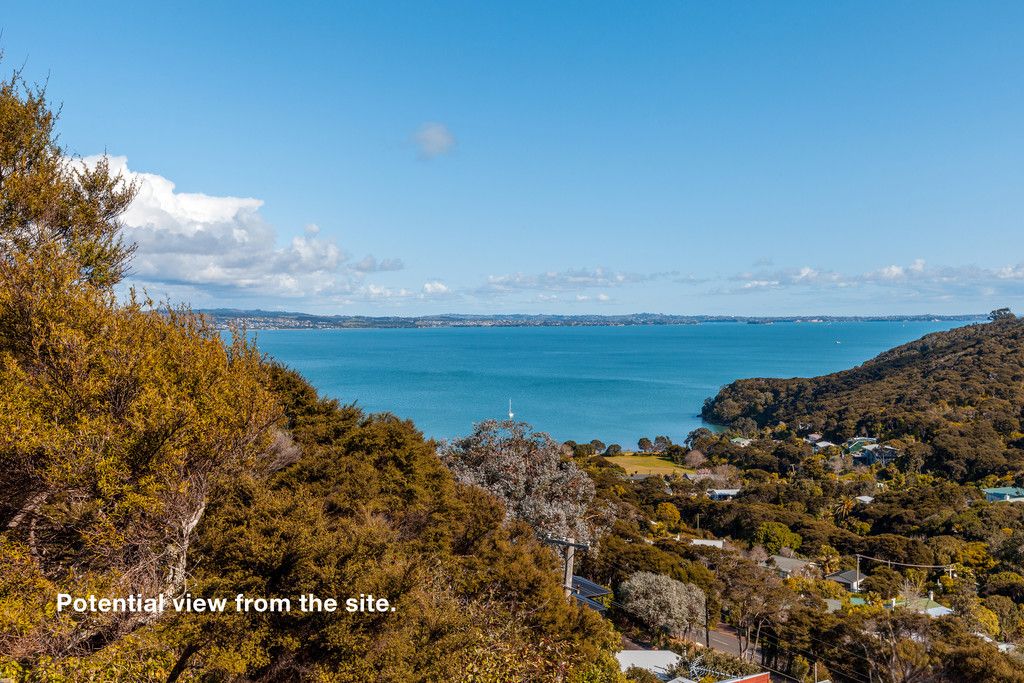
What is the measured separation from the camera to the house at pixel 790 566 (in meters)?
29.2

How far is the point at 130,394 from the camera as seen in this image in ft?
22.3

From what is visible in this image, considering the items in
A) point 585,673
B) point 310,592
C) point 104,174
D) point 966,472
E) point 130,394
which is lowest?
point 966,472

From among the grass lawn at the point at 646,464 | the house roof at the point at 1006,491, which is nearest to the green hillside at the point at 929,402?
the house roof at the point at 1006,491

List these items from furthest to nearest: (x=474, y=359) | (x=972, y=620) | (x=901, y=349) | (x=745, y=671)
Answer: (x=474, y=359), (x=901, y=349), (x=972, y=620), (x=745, y=671)

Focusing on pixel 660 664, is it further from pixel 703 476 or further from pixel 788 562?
pixel 703 476

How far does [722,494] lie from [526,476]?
32480mm

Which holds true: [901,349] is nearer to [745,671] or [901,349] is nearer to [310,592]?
[745,671]

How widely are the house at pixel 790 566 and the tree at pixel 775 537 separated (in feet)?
3.10

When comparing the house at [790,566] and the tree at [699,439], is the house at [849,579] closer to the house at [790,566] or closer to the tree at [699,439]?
the house at [790,566]

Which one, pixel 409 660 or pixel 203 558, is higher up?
pixel 203 558

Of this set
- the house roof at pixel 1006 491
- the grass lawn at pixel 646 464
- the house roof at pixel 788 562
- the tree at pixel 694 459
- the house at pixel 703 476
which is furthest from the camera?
the tree at pixel 694 459

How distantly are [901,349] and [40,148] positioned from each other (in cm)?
11655

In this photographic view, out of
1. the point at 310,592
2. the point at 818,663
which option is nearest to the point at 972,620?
the point at 818,663

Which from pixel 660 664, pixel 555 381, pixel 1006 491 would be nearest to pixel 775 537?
pixel 1006 491
